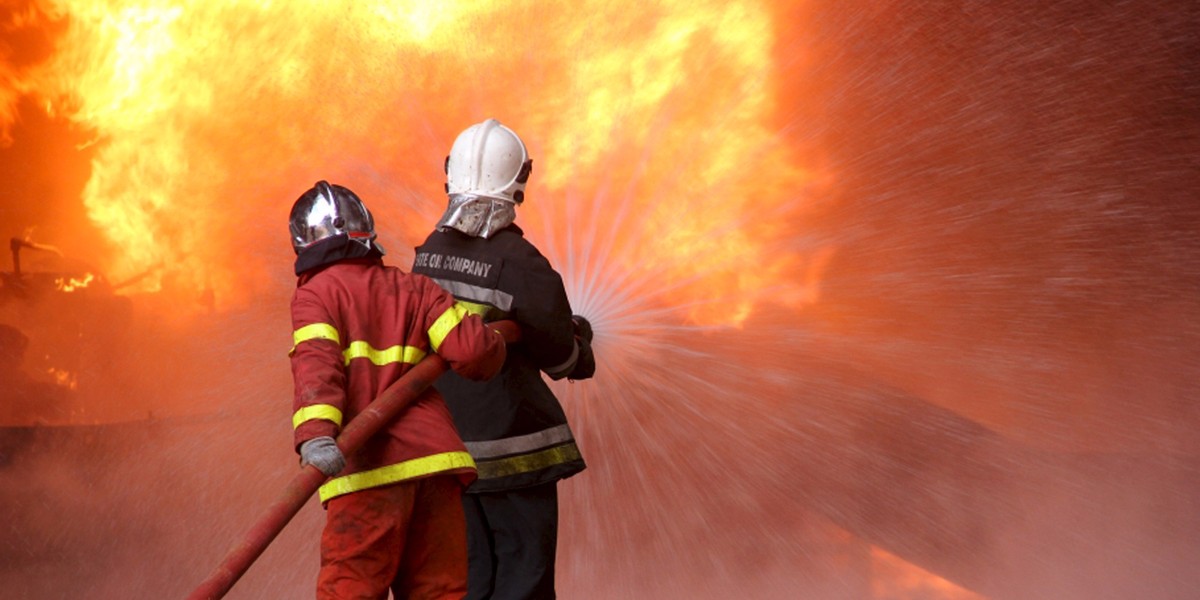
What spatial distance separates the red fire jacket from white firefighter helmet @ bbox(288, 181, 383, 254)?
79 mm

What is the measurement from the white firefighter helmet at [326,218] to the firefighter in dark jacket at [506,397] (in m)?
0.53

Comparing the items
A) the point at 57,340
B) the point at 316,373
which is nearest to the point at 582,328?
the point at 316,373

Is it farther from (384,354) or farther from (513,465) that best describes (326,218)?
(513,465)

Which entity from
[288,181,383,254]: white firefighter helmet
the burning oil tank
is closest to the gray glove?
[288,181,383,254]: white firefighter helmet

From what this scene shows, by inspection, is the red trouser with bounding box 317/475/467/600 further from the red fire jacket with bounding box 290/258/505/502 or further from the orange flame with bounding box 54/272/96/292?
the orange flame with bounding box 54/272/96/292

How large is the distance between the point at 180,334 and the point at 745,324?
3070mm

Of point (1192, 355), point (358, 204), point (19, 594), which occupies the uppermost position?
point (358, 204)

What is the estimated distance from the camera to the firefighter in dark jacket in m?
4.22

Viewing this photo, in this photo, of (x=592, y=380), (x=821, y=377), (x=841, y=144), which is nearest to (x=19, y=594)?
(x=592, y=380)

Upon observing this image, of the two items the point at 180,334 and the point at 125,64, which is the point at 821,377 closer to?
the point at 180,334

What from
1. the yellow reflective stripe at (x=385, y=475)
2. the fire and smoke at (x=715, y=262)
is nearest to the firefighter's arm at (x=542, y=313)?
the yellow reflective stripe at (x=385, y=475)

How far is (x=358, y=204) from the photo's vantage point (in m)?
3.78

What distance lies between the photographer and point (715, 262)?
7840 millimetres

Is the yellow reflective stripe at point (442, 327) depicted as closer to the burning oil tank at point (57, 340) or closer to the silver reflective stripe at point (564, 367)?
the silver reflective stripe at point (564, 367)
